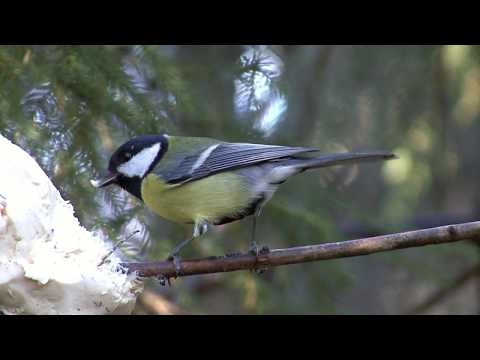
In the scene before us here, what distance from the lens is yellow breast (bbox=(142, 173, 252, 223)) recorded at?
7.64 feet

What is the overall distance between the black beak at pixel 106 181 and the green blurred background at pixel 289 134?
0.03 metres

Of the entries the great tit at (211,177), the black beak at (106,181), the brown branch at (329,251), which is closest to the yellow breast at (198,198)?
the great tit at (211,177)

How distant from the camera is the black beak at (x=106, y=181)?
80.2 inches

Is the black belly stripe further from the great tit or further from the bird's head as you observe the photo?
the bird's head

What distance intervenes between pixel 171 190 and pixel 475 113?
163cm

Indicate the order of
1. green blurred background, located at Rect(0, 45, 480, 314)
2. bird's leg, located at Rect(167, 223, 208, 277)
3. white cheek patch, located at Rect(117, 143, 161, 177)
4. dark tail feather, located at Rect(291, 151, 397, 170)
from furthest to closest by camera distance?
1. white cheek patch, located at Rect(117, 143, 161, 177)
2. dark tail feather, located at Rect(291, 151, 397, 170)
3. green blurred background, located at Rect(0, 45, 480, 314)
4. bird's leg, located at Rect(167, 223, 208, 277)

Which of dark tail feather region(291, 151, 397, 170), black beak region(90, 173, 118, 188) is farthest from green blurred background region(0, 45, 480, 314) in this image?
dark tail feather region(291, 151, 397, 170)

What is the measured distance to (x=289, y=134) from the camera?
9.12 ft

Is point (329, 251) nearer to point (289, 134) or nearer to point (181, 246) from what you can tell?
point (181, 246)

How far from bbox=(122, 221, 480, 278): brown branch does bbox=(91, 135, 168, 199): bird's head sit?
1.41 ft

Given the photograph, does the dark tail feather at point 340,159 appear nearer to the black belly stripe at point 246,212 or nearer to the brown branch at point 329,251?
the black belly stripe at point 246,212

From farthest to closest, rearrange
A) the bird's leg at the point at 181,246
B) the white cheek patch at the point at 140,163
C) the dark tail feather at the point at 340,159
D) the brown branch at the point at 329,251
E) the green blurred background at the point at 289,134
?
the white cheek patch at the point at 140,163, the dark tail feather at the point at 340,159, the green blurred background at the point at 289,134, the bird's leg at the point at 181,246, the brown branch at the point at 329,251

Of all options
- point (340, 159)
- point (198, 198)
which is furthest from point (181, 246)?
point (340, 159)
